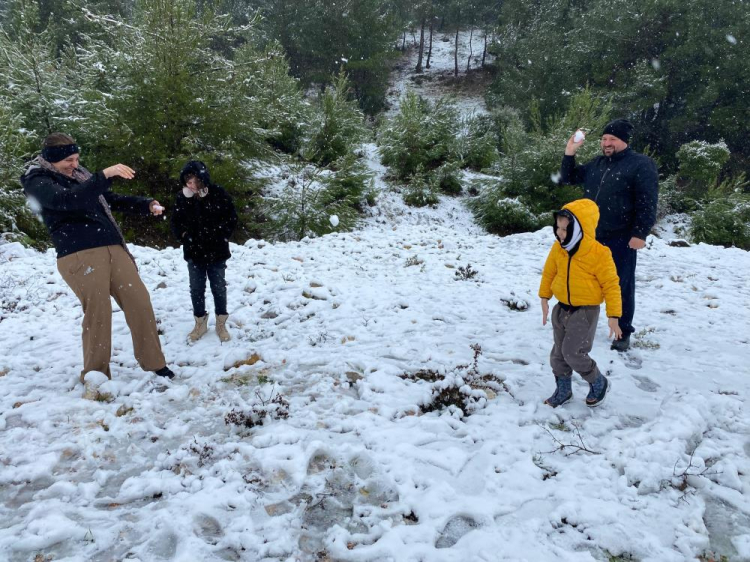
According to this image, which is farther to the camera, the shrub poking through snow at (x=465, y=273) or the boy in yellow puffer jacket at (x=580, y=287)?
the shrub poking through snow at (x=465, y=273)

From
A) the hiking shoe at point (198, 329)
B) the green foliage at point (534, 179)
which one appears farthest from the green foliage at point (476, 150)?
the hiking shoe at point (198, 329)

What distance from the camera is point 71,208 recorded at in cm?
369

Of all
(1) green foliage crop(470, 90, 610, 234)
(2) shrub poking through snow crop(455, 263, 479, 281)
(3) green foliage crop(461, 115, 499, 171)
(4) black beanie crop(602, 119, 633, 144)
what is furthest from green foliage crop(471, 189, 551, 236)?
(4) black beanie crop(602, 119, 633, 144)

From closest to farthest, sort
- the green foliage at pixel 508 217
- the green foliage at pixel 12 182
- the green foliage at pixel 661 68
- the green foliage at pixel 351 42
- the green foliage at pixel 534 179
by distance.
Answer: the green foliage at pixel 12 182, the green foliage at pixel 534 179, the green foliage at pixel 508 217, the green foliage at pixel 661 68, the green foliage at pixel 351 42

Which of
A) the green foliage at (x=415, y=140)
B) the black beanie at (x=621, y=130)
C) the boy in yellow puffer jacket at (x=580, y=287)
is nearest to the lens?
the boy in yellow puffer jacket at (x=580, y=287)

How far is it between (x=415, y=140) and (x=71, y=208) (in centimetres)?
1534

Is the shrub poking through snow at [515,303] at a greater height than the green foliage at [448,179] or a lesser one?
lesser

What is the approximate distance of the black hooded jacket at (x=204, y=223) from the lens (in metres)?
5.00

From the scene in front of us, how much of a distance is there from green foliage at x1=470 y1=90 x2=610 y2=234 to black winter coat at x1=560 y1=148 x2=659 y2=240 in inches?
384

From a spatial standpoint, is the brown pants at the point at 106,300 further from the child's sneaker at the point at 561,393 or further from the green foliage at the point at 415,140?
the green foliage at the point at 415,140

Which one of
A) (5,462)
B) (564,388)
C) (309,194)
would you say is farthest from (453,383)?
(309,194)

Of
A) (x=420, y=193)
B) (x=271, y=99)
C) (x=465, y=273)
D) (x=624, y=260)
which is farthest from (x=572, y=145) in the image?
(x=420, y=193)

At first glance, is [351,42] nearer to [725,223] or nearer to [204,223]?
[725,223]

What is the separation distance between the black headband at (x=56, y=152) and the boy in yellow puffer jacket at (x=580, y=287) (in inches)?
164
